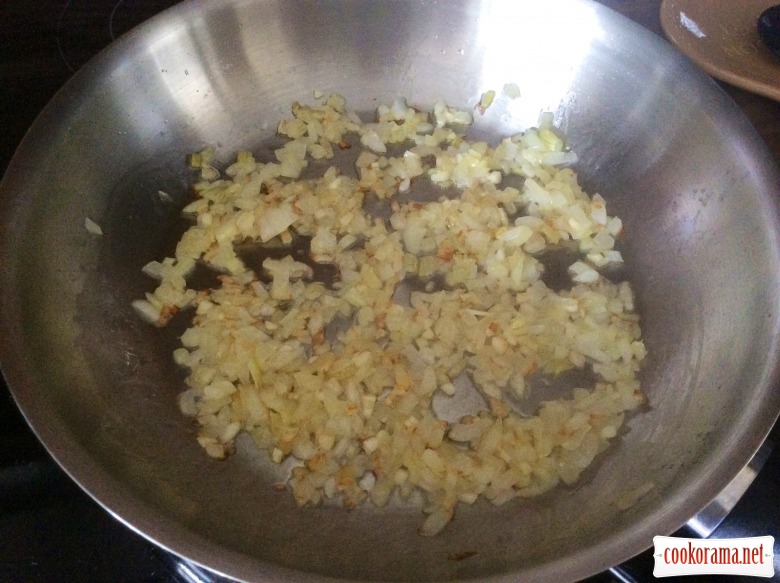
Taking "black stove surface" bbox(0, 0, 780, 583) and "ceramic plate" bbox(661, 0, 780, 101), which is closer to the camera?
"black stove surface" bbox(0, 0, 780, 583)

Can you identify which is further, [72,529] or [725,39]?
[725,39]

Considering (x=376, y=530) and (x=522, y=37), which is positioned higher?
(x=522, y=37)

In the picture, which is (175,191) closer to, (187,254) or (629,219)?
(187,254)

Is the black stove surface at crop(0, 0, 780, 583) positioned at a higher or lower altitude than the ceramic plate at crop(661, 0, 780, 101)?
lower

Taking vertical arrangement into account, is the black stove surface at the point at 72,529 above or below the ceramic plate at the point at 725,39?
below

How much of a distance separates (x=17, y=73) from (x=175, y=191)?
47 centimetres

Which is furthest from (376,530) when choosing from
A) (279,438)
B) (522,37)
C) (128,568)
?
(522,37)

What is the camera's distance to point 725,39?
1516mm

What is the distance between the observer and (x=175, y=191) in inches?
54.5

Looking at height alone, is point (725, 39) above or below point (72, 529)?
above

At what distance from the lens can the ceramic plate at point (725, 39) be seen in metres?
1.42

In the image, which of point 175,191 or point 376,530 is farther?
point 175,191

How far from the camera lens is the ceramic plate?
1.42m

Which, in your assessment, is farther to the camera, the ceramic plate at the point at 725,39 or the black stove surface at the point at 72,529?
the ceramic plate at the point at 725,39
